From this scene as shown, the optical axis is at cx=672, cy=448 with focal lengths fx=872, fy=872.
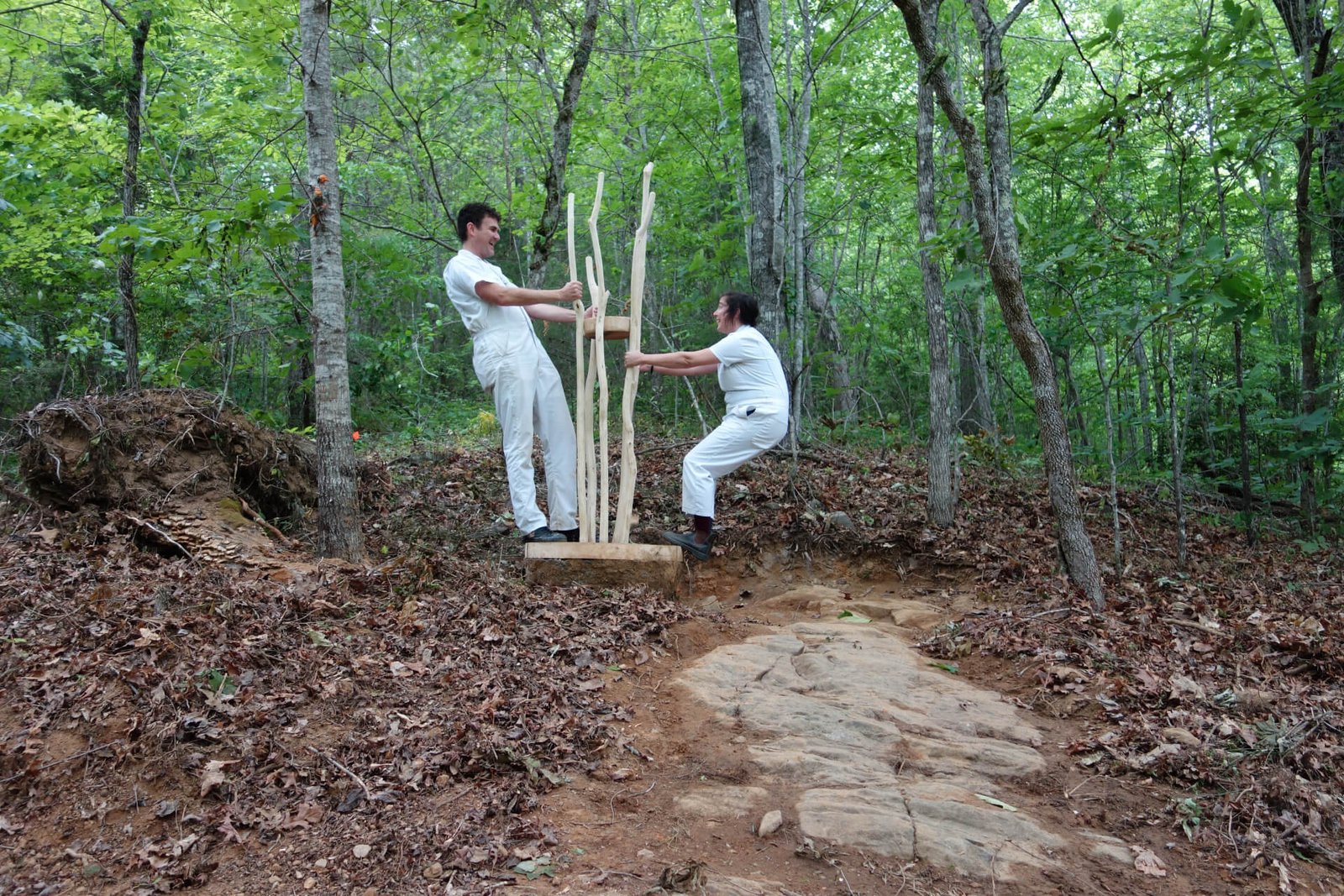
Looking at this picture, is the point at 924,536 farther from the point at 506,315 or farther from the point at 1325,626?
the point at 506,315

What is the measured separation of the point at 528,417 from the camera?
244 inches

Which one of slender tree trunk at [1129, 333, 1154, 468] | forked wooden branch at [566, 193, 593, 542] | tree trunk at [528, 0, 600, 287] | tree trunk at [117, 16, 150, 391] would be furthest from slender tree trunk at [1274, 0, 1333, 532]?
tree trunk at [117, 16, 150, 391]

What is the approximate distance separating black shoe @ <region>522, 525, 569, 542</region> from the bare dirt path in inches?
62.0

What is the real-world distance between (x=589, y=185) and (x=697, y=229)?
17.6ft

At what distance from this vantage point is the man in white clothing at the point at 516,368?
6.14 meters

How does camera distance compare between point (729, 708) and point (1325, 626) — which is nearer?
point (729, 708)

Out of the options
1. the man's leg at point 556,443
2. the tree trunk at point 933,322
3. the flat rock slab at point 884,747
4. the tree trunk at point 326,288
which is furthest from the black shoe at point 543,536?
the tree trunk at point 933,322

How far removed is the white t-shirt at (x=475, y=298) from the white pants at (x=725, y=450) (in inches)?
61.8

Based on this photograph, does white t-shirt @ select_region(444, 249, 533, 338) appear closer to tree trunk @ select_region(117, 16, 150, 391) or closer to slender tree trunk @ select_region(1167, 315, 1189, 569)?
tree trunk @ select_region(117, 16, 150, 391)

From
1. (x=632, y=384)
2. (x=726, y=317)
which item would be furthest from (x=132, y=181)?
(x=726, y=317)

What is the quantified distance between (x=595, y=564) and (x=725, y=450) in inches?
58.8

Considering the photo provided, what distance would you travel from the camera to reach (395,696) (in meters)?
3.71

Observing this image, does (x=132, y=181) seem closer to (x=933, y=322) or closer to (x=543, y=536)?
(x=543, y=536)

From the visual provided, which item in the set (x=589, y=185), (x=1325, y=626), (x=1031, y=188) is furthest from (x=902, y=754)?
(x=589, y=185)
